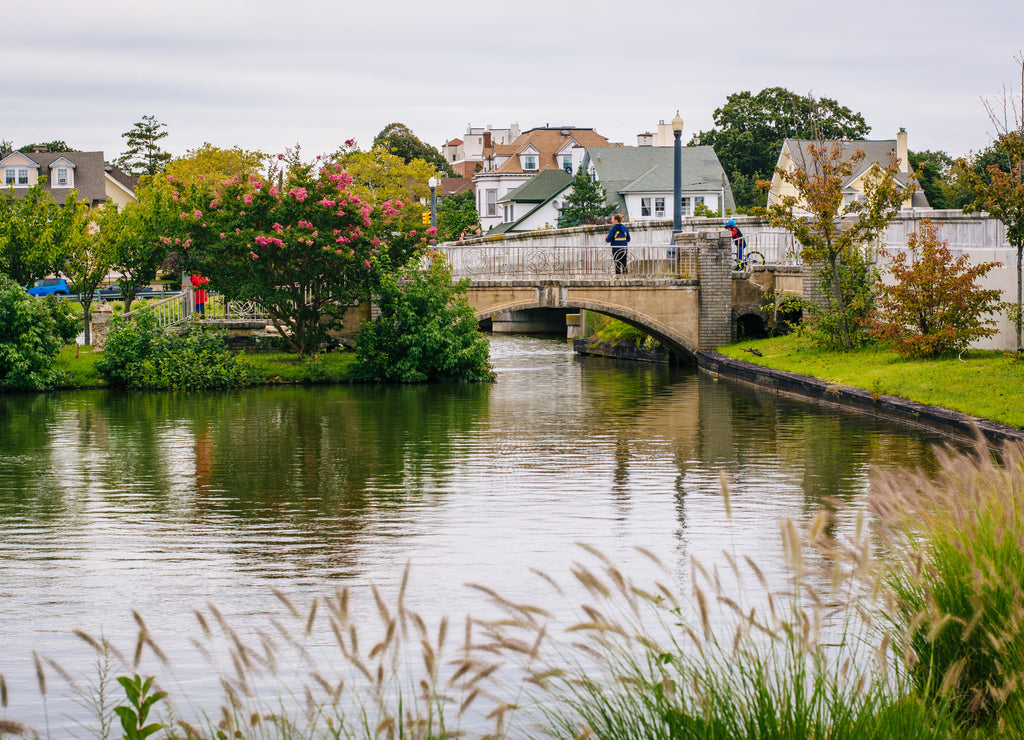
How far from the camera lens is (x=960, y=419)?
1900 centimetres

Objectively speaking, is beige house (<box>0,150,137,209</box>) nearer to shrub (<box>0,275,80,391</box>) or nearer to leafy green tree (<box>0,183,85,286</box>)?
leafy green tree (<box>0,183,85,286</box>)

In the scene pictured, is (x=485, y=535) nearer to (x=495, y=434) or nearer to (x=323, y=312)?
(x=495, y=434)

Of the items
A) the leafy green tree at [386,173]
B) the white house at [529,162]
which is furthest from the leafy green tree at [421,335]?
the white house at [529,162]

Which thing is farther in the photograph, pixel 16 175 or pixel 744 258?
pixel 16 175

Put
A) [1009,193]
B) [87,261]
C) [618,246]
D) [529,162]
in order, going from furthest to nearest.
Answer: [529,162] < [618,246] < [87,261] < [1009,193]

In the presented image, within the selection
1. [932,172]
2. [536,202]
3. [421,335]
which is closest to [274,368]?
[421,335]

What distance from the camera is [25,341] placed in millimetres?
29578

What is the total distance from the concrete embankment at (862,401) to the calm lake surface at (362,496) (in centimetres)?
56

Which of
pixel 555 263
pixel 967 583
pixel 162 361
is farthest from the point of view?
pixel 555 263

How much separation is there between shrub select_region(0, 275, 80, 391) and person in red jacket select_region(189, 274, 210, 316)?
4.23m

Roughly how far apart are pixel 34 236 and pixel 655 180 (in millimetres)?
47587

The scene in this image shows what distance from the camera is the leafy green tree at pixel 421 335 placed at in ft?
105

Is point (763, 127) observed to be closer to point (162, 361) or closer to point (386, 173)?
point (386, 173)

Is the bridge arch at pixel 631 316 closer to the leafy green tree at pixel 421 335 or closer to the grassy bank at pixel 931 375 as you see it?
the leafy green tree at pixel 421 335
